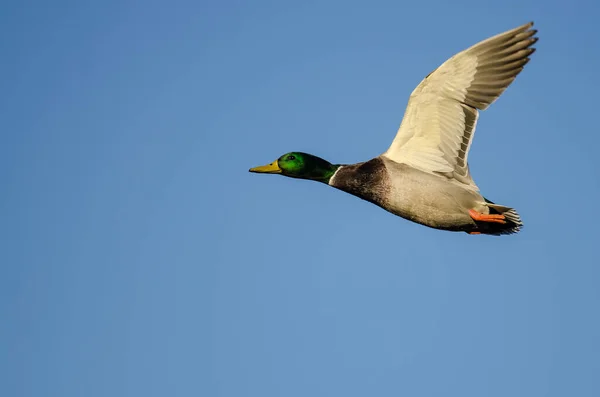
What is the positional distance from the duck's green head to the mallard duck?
0.54 metres

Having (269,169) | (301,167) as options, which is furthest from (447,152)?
(269,169)

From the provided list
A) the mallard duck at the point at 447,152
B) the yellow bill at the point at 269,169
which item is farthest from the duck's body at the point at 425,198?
the yellow bill at the point at 269,169

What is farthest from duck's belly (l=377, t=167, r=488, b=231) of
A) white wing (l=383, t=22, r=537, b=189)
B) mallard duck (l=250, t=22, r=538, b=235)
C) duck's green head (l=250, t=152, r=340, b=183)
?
duck's green head (l=250, t=152, r=340, b=183)

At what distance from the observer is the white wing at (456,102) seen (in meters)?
12.7

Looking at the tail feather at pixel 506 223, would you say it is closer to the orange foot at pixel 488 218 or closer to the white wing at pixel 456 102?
the orange foot at pixel 488 218

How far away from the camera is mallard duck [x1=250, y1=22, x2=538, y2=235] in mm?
12758

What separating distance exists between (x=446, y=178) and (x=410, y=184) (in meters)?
0.52

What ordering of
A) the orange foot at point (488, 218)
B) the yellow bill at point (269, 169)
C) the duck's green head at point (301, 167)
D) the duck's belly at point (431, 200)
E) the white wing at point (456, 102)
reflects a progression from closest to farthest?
the white wing at point (456, 102) → the orange foot at point (488, 218) → the duck's belly at point (431, 200) → the duck's green head at point (301, 167) → the yellow bill at point (269, 169)

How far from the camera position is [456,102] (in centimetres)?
1298

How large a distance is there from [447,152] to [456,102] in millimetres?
734

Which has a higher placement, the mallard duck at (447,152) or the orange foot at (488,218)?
the mallard duck at (447,152)

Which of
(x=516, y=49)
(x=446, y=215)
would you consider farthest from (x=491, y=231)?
(x=516, y=49)

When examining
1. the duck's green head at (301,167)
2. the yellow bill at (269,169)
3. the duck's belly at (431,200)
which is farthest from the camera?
the yellow bill at (269,169)

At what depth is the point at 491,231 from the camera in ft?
44.1
